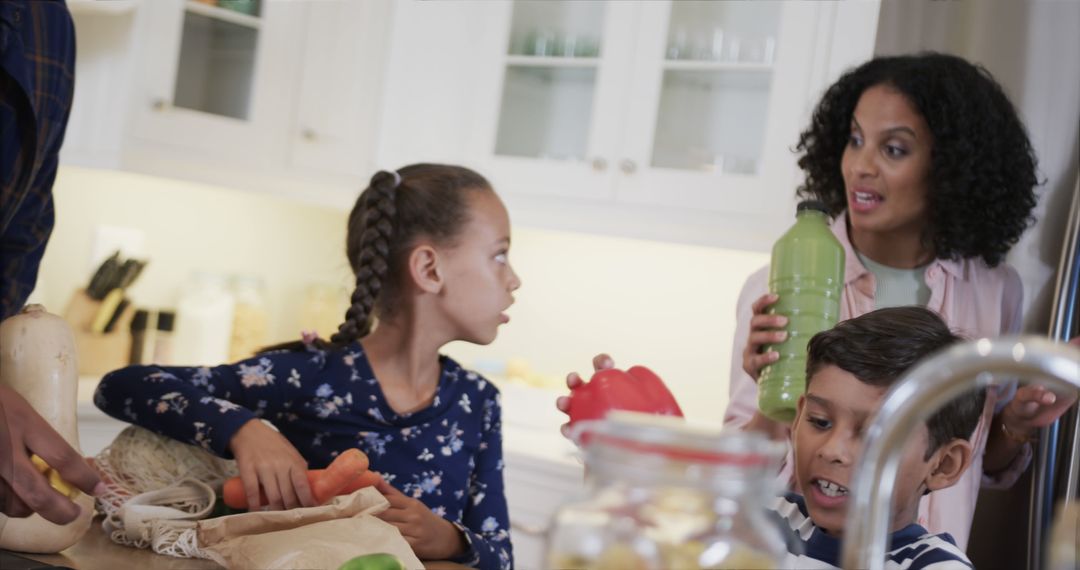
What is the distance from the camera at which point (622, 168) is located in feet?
8.84

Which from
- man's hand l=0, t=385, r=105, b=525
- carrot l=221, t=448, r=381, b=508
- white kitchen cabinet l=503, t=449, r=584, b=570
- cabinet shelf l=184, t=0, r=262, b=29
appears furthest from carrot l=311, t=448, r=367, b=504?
cabinet shelf l=184, t=0, r=262, b=29

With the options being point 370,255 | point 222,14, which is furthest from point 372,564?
→ point 222,14

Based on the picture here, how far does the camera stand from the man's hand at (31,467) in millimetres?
776

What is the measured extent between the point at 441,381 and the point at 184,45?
1.45 meters

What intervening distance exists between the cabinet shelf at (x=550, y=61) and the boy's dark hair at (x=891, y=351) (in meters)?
1.69

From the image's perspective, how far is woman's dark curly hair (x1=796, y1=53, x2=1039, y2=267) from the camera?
1.67 meters

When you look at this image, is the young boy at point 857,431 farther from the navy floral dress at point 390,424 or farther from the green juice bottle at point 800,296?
the navy floral dress at point 390,424

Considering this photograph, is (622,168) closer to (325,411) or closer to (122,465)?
(325,411)

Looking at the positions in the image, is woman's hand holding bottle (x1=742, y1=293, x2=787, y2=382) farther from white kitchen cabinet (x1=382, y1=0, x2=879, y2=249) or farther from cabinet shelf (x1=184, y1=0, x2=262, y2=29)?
cabinet shelf (x1=184, y1=0, x2=262, y2=29)

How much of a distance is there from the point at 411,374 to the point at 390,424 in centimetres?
8

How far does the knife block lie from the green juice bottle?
1826 millimetres

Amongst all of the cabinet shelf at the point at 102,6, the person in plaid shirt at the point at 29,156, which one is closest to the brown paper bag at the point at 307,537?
the person in plaid shirt at the point at 29,156

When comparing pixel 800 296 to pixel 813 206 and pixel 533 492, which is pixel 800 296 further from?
pixel 533 492

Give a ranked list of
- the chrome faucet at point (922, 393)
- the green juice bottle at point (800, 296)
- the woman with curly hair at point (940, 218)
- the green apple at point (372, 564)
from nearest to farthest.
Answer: the chrome faucet at point (922, 393)
the green apple at point (372, 564)
the green juice bottle at point (800, 296)
the woman with curly hair at point (940, 218)
